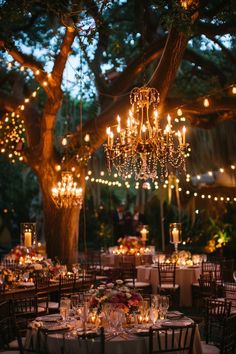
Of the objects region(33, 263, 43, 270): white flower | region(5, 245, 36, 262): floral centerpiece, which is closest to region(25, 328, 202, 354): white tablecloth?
region(33, 263, 43, 270): white flower

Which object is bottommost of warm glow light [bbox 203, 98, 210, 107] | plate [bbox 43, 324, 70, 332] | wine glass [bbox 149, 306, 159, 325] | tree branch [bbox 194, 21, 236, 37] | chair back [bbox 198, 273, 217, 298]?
plate [bbox 43, 324, 70, 332]

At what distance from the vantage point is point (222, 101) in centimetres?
1102

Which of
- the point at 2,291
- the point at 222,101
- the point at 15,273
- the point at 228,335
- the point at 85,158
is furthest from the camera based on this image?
the point at 85,158

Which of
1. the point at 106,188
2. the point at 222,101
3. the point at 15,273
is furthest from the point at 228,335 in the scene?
the point at 106,188

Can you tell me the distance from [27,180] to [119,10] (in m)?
13.1

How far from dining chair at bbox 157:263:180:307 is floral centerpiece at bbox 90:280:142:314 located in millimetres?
5032

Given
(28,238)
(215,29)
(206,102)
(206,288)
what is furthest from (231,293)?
(215,29)

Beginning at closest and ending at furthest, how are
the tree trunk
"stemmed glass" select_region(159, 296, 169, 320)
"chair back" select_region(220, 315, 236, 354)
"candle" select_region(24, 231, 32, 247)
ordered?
1. "chair back" select_region(220, 315, 236, 354)
2. "stemmed glass" select_region(159, 296, 169, 320)
3. "candle" select_region(24, 231, 32, 247)
4. the tree trunk

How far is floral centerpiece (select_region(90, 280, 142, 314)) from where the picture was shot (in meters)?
5.64

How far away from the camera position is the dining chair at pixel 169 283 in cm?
1082

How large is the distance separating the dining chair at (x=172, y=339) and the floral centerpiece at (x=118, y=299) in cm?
48

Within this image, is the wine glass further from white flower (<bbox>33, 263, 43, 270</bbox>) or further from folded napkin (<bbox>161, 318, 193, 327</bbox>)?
white flower (<bbox>33, 263, 43, 270</bbox>)

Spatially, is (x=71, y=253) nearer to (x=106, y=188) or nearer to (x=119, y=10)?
(x=119, y=10)

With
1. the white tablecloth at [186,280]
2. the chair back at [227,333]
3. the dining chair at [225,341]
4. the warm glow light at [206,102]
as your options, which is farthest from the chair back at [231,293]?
the warm glow light at [206,102]
